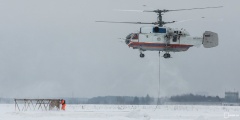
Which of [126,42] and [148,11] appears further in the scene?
[126,42]

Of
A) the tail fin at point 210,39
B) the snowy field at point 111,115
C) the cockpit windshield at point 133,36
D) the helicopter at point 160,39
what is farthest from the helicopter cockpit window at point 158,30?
the snowy field at point 111,115

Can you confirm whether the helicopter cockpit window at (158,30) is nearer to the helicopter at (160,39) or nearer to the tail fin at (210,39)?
the helicopter at (160,39)

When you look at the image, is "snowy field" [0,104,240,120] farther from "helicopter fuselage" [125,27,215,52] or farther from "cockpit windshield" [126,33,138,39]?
"cockpit windshield" [126,33,138,39]

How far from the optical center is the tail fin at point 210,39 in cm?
4594

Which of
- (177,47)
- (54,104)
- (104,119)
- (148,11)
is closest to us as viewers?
(104,119)

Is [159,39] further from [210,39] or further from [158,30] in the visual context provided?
[210,39]

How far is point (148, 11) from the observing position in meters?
41.9

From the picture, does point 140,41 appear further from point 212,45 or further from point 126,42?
point 212,45

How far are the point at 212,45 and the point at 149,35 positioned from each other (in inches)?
277

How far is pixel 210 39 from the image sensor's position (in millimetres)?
46188

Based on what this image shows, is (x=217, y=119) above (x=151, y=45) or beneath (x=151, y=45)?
beneath

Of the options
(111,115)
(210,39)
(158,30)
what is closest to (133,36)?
(158,30)

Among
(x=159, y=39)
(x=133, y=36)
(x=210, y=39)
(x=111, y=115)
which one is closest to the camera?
(x=111, y=115)

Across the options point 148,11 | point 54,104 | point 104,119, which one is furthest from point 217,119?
point 54,104
